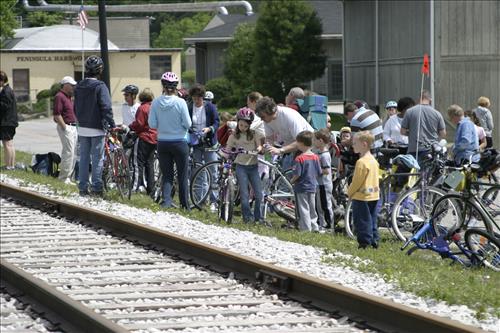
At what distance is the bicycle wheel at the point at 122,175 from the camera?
15723mm

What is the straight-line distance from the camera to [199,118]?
1597cm

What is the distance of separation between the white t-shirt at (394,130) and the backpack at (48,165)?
23.2 ft

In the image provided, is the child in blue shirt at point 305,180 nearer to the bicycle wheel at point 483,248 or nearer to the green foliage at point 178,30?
the bicycle wheel at point 483,248

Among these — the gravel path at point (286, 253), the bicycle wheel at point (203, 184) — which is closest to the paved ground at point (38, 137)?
the bicycle wheel at point (203, 184)

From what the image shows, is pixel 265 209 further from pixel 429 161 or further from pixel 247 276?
pixel 247 276

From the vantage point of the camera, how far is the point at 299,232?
12.4 meters

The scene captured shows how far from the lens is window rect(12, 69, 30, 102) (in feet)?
237

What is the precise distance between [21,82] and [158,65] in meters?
10.4

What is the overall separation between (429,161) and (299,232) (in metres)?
2.01

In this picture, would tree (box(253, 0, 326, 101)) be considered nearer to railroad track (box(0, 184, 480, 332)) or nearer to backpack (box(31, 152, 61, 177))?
backpack (box(31, 152, 61, 177))

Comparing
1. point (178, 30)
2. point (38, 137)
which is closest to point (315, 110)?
point (38, 137)

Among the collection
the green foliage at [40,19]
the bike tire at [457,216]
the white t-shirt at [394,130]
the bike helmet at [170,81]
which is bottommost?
the bike tire at [457,216]

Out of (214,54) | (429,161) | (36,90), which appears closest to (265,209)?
(429,161)

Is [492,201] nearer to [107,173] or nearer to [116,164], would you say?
[116,164]
